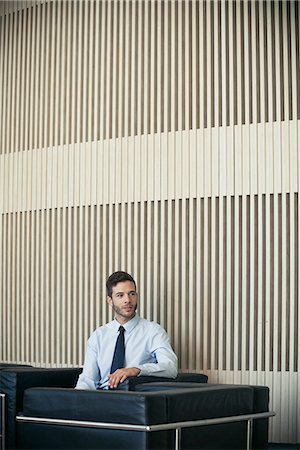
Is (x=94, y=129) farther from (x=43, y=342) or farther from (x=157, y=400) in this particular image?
(x=157, y=400)

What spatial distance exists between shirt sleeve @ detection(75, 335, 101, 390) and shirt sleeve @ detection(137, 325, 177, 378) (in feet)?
1.59

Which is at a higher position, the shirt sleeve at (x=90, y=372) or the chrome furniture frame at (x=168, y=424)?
the shirt sleeve at (x=90, y=372)

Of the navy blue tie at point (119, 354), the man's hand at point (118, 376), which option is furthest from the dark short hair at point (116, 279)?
the man's hand at point (118, 376)

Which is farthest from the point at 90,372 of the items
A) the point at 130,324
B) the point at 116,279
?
the point at 116,279

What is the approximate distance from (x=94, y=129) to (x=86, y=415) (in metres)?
3.83

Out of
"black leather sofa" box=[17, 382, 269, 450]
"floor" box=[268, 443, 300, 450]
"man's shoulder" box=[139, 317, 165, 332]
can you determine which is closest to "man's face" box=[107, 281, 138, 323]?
"man's shoulder" box=[139, 317, 165, 332]

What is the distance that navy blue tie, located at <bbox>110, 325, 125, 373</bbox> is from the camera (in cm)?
746

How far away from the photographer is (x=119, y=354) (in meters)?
7.51

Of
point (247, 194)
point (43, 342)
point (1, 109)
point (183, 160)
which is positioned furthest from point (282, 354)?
point (1, 109)

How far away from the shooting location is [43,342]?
29.7 feet

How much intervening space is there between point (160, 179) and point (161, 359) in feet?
6.27

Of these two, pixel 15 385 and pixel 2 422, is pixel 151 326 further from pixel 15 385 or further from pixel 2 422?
pixel 2 422

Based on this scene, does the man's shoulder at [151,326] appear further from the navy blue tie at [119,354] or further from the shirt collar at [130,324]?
the navy blue tie at [119,354]

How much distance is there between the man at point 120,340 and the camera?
7449 millimetres
